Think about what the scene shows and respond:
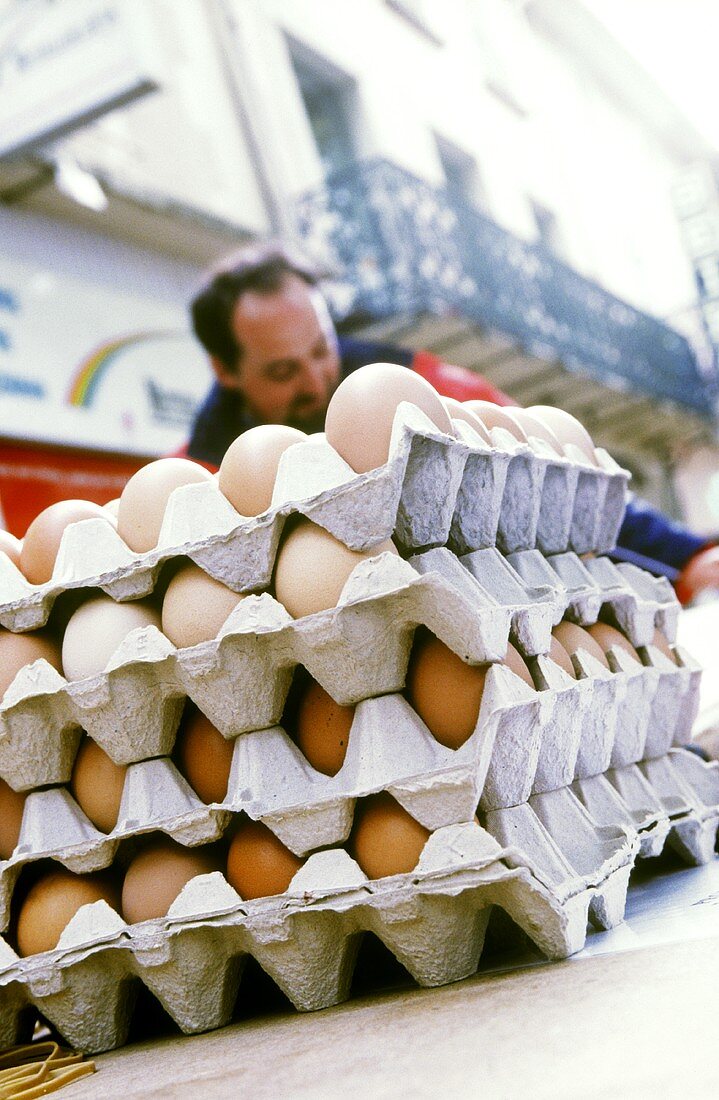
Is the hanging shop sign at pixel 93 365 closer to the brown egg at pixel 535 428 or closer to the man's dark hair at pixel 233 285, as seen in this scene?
the man's dark hair at pixel 233 285

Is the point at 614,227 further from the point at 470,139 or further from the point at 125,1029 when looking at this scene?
the point at 125,1029

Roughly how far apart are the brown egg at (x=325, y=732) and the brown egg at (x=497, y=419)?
49cm

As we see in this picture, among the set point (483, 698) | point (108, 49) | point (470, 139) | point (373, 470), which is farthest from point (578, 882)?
point (470, 139)

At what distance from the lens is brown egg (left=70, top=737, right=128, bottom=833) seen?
1.37 meters

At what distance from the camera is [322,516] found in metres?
1.22

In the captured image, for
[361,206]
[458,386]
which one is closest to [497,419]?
[458,386]

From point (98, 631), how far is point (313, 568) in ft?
0.96

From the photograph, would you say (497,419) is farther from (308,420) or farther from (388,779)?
(308,420)

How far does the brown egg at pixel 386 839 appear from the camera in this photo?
3.91ft

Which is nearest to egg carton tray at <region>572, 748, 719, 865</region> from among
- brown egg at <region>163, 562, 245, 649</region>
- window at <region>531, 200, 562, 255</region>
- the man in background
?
brown egg at <region>163, 562, 245, 649</region>

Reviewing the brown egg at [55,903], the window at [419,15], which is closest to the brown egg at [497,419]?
the brown egg at [55,903]

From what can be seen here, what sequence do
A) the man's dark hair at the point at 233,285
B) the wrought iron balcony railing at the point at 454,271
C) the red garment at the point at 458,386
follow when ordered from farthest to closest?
1. the wrought iron balcony railing at the point at 454,271
2. the man's dark hair at the point at 233,285
3. the red garment at the point at 458,386

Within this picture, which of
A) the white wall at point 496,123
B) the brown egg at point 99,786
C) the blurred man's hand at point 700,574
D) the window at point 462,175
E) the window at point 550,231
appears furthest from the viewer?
the window at point 550,231

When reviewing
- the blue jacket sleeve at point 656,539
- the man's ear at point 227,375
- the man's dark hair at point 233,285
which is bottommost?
the blue jacket sleeve at point 656,539
